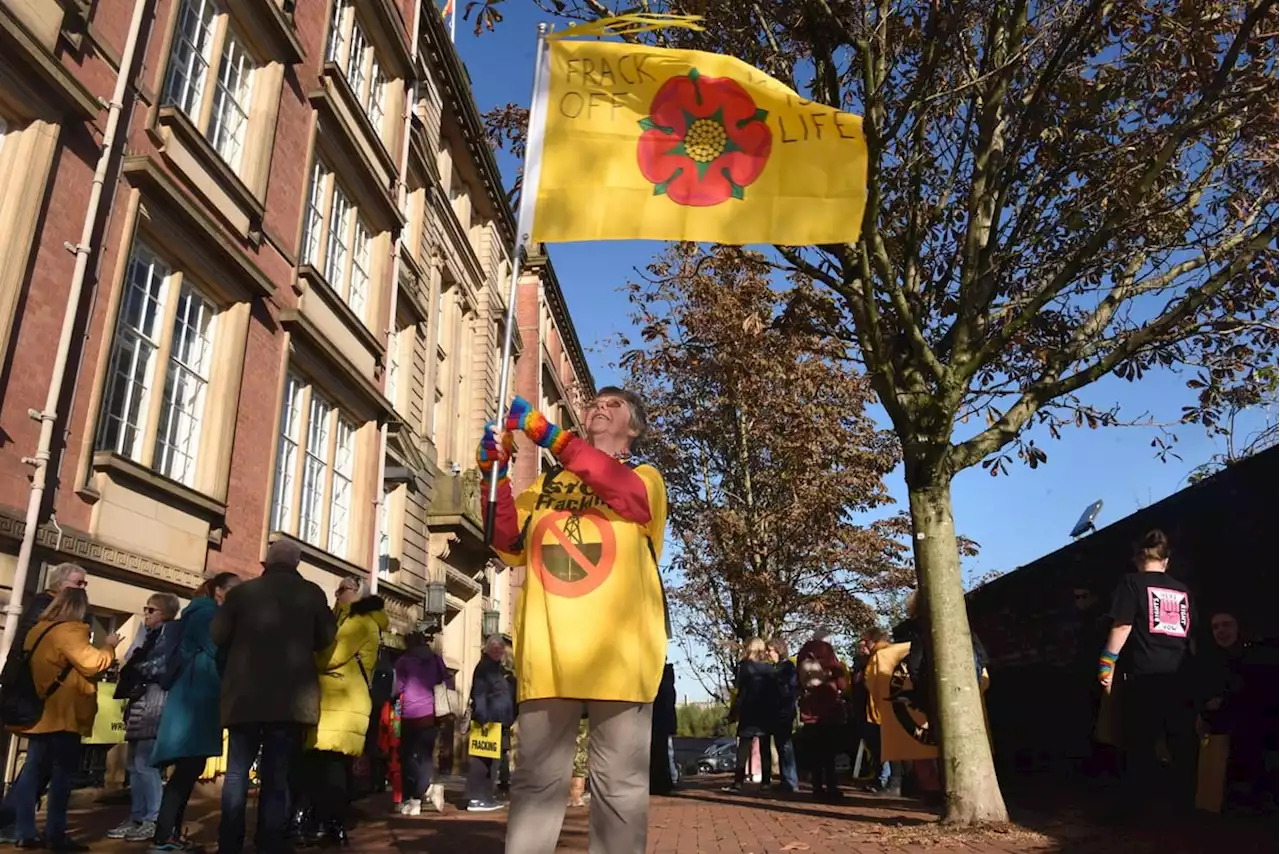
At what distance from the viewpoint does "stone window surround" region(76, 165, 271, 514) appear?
923cm

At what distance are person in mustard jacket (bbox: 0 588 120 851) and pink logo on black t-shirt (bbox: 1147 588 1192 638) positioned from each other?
6.21m

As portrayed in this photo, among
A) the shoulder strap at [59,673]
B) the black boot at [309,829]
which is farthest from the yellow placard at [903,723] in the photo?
the shoulder strap at [59,673]

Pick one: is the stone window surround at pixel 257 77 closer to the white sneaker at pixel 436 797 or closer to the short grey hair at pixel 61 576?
the short grey hair at pixel 61 576

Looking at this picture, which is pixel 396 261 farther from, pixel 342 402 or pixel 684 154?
pixel 684 154

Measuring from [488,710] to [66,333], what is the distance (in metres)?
5.02

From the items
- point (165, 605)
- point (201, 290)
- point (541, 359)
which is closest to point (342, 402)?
point (201, 290)

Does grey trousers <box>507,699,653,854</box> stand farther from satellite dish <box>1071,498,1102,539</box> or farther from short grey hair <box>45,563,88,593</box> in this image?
satellite dish <box>1071,498,1102,539</box>

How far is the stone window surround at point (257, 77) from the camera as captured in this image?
1191 centimetres

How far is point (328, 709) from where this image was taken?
6141mm

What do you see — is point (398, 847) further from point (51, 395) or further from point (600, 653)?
point (51, 395)

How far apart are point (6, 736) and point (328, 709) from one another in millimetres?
3576

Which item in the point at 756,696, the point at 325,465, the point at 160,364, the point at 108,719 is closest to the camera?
the point at 108,719

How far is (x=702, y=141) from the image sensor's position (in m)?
5.85

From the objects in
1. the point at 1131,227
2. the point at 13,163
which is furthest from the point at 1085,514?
the point at 13,163
